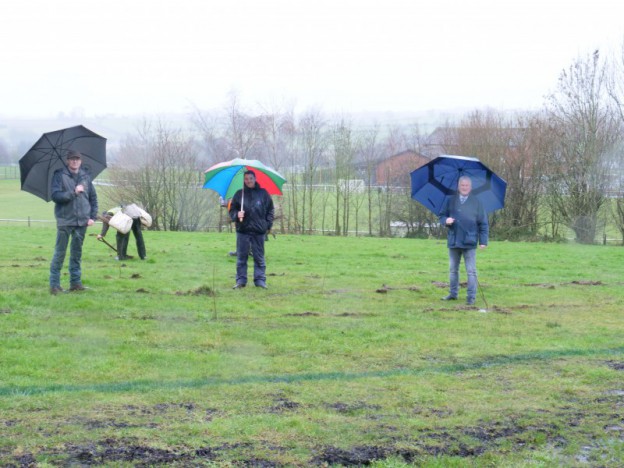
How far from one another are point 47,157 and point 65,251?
6.12 feet

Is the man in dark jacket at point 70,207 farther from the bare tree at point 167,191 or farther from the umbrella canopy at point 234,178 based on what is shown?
the bare tree at point 167,191

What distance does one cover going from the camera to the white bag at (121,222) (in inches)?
703

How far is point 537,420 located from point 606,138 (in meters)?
37.6

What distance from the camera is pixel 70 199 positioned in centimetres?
1262

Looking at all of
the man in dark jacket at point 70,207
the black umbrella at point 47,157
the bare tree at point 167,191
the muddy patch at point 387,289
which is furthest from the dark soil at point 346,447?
the bare tree at point 167,191

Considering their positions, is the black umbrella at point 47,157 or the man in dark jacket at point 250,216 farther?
the man in dark jacket at point 250,216

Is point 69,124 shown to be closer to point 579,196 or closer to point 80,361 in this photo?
point 80,361

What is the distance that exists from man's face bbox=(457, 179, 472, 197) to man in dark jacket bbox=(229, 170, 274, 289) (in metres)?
3.55

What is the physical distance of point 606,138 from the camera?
4100 cm

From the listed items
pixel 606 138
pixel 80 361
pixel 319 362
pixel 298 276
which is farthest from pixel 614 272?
pixel 606 138

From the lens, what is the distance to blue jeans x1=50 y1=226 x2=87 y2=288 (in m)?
12.7

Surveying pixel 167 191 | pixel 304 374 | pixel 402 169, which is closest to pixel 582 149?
pixel 402 169

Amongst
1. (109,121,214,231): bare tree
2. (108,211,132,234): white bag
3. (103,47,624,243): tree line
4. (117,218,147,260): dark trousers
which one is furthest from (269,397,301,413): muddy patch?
(109,121,214,231): bare tree

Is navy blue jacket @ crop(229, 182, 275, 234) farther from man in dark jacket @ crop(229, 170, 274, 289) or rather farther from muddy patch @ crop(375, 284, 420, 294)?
muddy patch @ crop(375, 284, 420, 294)
